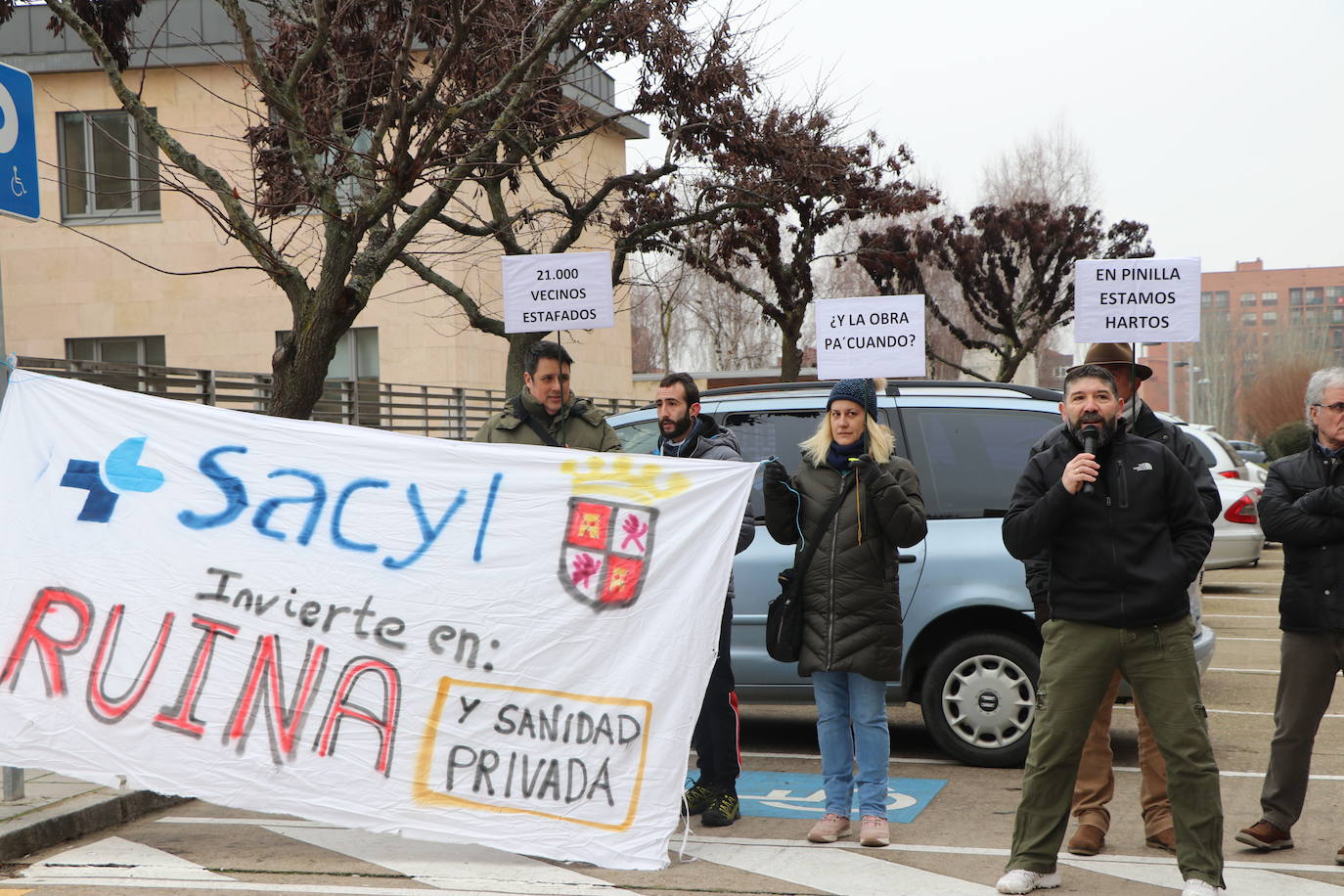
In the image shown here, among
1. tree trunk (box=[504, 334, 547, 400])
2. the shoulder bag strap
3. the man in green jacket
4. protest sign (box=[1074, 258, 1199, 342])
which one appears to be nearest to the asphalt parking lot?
the shoulder bag strap

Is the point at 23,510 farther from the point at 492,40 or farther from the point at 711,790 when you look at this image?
the point at 492,40

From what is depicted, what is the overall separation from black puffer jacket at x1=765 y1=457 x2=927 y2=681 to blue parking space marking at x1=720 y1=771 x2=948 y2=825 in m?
0.96

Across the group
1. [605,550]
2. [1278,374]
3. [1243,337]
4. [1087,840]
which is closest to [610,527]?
[605,550]

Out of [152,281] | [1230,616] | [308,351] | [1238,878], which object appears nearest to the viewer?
[1238,878]

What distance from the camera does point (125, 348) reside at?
24.8 m

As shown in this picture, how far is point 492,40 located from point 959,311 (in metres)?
44.0

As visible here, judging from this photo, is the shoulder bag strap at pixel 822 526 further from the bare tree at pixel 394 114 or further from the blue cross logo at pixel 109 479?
the bare tree at pixel 394 114

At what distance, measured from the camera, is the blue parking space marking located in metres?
6.36

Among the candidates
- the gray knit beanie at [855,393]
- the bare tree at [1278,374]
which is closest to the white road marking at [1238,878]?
the gray knit beanie at [855,393]

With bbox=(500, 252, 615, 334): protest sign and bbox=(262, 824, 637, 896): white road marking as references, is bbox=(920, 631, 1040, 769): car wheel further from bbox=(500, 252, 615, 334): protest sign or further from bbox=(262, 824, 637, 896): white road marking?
bbox=(500, 252, 615, 334): protest sign

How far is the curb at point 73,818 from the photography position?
18.3 feet

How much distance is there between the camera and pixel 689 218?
15141 millimetres

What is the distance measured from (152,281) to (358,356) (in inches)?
156

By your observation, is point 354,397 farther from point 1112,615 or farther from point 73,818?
point 1112,615
